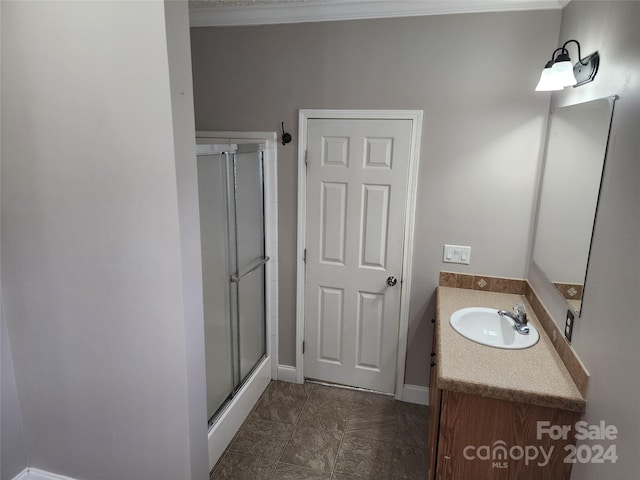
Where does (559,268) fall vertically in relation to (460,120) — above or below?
below

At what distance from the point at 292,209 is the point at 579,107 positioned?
1746 millimetres

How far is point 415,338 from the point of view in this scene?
284 cm

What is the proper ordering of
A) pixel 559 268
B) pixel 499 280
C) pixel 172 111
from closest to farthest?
pixel 172 111
pixel 559 268
pixel 499 280

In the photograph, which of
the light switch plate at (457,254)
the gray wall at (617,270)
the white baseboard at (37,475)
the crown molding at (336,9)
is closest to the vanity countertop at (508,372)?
the gray wall at (617,270)

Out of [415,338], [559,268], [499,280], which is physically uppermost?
[559,268]

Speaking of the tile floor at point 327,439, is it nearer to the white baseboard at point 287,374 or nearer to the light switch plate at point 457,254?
the white baseboard at point 287,374

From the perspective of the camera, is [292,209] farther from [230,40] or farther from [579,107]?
[579,107]

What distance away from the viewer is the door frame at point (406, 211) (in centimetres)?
258

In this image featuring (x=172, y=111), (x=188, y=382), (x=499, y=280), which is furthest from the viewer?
(x=499, y=280)

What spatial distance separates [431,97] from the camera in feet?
8.21

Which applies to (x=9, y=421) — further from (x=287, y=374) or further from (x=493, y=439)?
(x=493, y=439)

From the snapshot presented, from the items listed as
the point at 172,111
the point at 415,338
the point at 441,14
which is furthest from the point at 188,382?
the point at 441,14

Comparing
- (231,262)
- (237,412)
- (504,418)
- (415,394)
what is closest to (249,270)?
(231,262)

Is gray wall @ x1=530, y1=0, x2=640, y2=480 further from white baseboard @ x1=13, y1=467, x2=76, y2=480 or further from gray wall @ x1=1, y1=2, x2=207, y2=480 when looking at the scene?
white baseboard @ x1=13, y1=467, x2=76, y2=480
